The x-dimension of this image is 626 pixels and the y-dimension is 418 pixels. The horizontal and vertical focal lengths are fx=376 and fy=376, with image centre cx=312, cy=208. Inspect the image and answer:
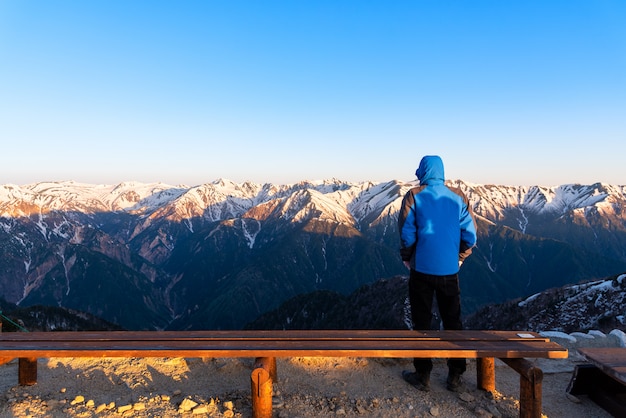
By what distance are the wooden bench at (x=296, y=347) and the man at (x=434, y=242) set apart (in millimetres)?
533

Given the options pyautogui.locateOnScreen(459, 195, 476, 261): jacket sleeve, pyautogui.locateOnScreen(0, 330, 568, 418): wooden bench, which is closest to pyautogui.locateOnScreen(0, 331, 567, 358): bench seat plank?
pyautogui.locateOnScreen(0, 330, 568, 418): wooden bench

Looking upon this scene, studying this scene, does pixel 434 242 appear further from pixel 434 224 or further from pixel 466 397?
pixel 466 397

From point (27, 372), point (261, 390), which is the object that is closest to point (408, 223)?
point (261, 390)

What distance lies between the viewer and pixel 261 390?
5.07 meters

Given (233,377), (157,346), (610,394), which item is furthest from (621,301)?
(157,346)

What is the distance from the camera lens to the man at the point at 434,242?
20.3ft

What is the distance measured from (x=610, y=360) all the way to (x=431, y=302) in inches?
105

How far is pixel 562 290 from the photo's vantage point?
35.7 metres

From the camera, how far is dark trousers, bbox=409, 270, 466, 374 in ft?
20.4

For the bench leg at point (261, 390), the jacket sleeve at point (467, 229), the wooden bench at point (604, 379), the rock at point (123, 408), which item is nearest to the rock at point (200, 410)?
the bench leg at point (261, 390)

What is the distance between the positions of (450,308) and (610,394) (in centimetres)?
304

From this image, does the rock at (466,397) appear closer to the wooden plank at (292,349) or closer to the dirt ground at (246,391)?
the dirt ground at (246,391)

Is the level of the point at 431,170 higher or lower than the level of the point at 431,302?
higher

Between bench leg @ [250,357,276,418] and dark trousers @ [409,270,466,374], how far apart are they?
2695 millimetres
